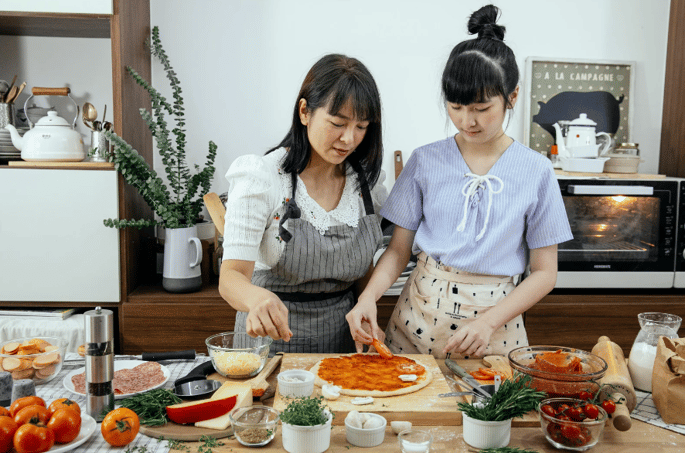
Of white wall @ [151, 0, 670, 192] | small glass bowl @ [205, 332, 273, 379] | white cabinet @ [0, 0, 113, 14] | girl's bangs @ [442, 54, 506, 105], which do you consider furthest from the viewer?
white wall @ [151, 0, 670, 192]

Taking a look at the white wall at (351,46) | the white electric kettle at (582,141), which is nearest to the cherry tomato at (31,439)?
the white wall at (351,46)

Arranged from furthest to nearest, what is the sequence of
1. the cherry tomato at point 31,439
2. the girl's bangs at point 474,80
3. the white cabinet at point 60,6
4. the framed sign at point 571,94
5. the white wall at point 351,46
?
the framed sign at point 571,94
the white wall at point 351,46
the white cabinet at point 60,6
the girl's bangs at point 474,80
the cherry tomato at point 31,439

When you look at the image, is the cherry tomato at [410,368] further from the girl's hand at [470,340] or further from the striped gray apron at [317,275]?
the striped gray apron at [317,275]

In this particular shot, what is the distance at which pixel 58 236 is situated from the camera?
7.62 feet

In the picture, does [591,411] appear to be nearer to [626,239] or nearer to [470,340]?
[470,340]

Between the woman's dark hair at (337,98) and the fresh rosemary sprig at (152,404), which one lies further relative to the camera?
the woman's dark hair at (337,98)

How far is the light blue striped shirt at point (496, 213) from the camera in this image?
1537mm

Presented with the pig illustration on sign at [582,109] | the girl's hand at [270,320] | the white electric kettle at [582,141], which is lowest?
the girl's hand at [270,320]

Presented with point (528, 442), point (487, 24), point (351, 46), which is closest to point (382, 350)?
point (528, 442)

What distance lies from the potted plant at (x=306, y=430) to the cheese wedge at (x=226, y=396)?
0.48ft

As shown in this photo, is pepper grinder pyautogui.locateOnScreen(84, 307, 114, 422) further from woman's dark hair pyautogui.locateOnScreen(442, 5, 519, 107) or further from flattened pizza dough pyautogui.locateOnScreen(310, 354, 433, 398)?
woman's dark hair pyautogui.locateOnScreen(442, 5, 519, 107)

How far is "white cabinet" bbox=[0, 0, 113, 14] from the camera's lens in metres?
2.21

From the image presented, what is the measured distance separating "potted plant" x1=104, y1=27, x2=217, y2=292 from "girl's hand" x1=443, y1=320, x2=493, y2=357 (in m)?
1.34

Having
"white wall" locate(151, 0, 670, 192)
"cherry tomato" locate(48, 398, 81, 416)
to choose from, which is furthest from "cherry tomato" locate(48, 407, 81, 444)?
"white wall" locate(151, 0, 670, 192)
